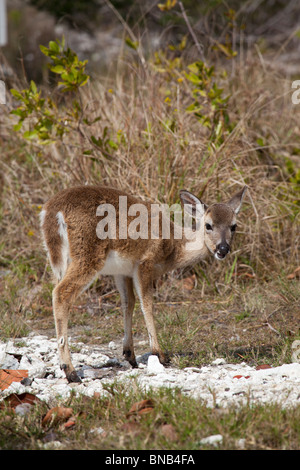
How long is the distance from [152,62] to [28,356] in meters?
4.50

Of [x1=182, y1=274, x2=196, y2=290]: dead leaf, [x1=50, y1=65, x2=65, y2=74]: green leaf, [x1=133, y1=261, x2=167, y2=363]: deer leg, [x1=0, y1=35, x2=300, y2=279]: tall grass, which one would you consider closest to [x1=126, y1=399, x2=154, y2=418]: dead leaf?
[x1=133, y1=261, x2=167, y2=363]: deer leg

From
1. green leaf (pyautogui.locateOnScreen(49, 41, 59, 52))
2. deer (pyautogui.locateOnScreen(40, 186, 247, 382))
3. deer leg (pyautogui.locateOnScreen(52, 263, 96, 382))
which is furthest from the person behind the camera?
green leaf (pyautogui.locateOnScreen(49, 41, 59, 52))

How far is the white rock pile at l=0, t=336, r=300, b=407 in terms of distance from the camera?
4016 mm

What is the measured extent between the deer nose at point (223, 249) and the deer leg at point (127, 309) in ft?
2.89

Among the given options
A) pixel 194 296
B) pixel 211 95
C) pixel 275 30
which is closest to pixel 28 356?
pixel 194 296

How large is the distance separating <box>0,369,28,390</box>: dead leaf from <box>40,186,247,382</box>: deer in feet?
0.99

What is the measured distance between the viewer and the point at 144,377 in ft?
15.5

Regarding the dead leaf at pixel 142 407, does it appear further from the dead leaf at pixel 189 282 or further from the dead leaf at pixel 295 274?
the dead leaf at pixel 295 274

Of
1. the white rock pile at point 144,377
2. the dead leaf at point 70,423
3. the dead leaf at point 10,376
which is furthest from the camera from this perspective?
the dead leaf at point 10,376

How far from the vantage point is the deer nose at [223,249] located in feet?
18.0

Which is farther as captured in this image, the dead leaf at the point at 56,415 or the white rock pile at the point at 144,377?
the white rock pile at the point at 144,377

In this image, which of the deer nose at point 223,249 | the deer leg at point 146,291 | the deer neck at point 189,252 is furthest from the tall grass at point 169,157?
the deer leg at point 146,291

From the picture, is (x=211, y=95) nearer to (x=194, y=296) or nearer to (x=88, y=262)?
(x=194, y=296)

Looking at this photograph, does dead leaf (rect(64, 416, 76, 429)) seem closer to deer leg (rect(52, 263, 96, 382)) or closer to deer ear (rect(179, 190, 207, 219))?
deer leg (rect(52, 263, 96, 382))
